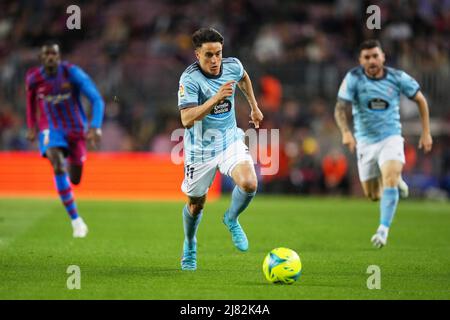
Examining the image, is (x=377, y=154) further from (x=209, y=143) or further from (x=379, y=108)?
(x=209, y=143)

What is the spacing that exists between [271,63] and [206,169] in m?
15.6

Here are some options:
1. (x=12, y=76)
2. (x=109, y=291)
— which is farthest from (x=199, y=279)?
(x=12, y=76)

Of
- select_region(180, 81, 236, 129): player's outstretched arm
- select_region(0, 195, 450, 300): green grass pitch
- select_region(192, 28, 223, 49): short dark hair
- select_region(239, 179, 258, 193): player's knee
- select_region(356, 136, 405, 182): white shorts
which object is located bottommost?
select_region(0, 195, 450, 300): green grass pitch

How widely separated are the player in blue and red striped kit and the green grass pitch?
884 millimetres

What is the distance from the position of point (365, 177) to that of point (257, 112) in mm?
3859

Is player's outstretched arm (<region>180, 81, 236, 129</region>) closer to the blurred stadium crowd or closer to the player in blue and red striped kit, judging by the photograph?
the player in blue and red striped kit

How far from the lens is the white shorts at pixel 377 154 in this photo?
12484mm

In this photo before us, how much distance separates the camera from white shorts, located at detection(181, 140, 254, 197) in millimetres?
9539

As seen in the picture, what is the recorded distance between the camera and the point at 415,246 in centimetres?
1239

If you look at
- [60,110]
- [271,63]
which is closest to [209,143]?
[60,110]

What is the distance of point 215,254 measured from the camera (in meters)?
11.2

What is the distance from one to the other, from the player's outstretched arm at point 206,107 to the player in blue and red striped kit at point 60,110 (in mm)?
4026

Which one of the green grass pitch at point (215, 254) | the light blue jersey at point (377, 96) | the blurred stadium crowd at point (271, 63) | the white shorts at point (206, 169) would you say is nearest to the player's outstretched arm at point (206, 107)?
the white shorts at point (206, 169)

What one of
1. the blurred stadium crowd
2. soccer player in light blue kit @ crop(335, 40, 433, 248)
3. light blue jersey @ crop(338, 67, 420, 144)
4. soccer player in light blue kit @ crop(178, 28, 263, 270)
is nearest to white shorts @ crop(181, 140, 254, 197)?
soccer player in light blue kit @ crop(178, 28, 263, 270)
